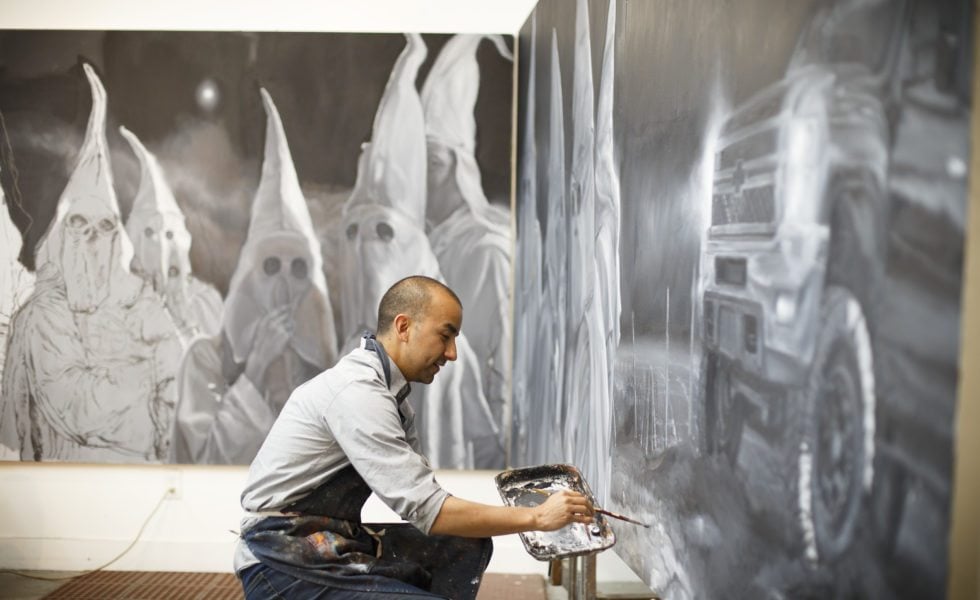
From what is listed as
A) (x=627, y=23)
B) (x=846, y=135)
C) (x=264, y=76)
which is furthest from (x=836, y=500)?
(x=264, y=76)

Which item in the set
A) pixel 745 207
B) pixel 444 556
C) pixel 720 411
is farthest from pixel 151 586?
pixel 745 207

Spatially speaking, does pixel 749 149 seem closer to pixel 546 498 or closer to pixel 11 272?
pixel 546 498

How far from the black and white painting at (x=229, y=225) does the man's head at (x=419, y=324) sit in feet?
7.15

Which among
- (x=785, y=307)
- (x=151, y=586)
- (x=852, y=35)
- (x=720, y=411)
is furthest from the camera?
(x=151, y=586)

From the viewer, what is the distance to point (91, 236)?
15.3 feet

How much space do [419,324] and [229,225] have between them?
2524 millimetres

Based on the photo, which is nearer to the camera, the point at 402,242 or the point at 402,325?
the point at 402,325

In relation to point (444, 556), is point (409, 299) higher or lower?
higher

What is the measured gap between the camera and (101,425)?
4699 mm

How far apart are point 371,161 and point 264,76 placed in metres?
0.64

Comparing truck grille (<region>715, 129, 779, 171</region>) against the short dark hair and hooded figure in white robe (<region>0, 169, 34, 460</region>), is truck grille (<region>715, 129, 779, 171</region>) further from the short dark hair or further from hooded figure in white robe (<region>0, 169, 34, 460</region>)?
hooded figure in white robe (<region>0, 169, 34, 460</region>)

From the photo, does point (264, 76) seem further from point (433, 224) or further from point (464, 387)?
point (464, 387)

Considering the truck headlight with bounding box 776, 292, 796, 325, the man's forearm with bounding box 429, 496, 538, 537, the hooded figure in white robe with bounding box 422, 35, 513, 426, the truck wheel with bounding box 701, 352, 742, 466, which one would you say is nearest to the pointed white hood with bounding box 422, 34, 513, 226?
the hooded figure in white robe with bounding box 422, 35, 513, 426

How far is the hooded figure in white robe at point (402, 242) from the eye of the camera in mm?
4621
